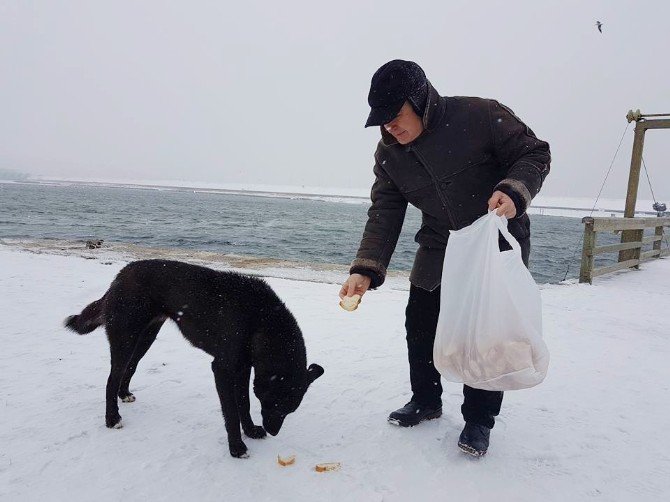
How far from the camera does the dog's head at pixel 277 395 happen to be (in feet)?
8.42

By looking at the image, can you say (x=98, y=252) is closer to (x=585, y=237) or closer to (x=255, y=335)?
(x=255, y=335)

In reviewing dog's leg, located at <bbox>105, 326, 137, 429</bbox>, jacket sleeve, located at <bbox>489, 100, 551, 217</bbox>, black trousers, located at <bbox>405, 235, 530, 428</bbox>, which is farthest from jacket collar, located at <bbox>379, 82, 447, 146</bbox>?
dog's leg, located at <bbox>105, 326, 137, 429</bbox>

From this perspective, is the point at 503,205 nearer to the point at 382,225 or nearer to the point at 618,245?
the point at 382,225

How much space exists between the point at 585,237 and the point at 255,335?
28.4 feet

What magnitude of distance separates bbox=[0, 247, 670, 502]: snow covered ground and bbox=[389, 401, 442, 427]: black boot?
5 cm

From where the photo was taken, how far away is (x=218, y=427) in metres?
2.83

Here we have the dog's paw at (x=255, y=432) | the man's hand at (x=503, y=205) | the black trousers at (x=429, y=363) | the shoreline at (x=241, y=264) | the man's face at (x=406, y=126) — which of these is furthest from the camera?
the shoreline at (x=241, y=264)

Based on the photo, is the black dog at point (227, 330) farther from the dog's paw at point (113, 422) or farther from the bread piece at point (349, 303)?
the bread piece at point (349, 303)

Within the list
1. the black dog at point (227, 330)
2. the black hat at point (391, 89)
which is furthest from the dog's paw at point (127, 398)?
the black hat at point (391, 89)

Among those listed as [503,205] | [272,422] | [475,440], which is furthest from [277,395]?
[503,205]

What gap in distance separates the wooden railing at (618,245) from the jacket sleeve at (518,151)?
23.9ft

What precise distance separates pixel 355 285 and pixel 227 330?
84 centimetres

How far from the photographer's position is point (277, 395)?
8.43ft

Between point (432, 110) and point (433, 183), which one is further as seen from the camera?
point (433, 183)
